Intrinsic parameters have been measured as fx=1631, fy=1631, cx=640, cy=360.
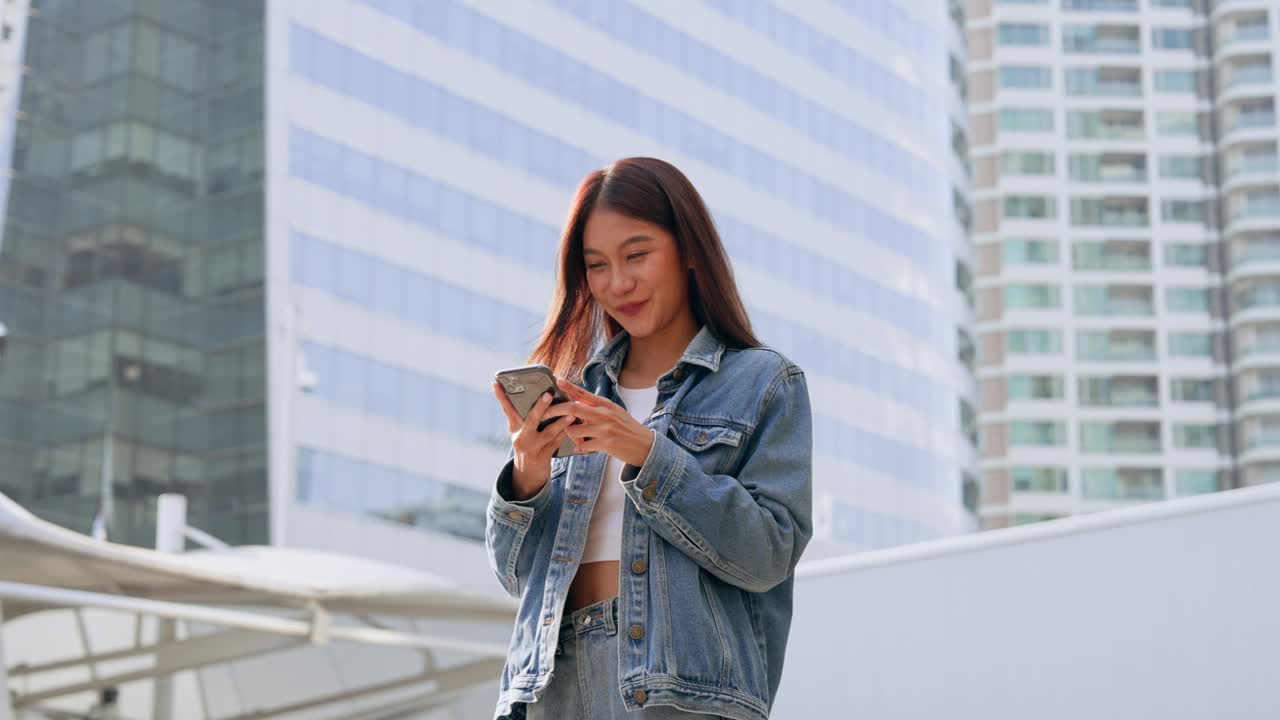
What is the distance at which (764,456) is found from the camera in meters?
2.18

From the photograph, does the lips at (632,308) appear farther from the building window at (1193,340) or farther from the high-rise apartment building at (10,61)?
the building window at (1193,340)

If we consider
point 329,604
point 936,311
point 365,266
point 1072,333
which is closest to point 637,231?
point 329,604

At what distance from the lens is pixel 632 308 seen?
7.61 ft

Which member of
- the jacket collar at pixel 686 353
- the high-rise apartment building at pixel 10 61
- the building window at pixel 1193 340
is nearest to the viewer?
the jacket collar at pixel 686 353

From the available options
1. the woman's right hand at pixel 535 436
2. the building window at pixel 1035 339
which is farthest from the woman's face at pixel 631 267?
the building window at pixel 1035 339

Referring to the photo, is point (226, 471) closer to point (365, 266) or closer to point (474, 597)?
point (365, 266)

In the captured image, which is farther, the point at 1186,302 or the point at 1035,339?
the point at 1186,302

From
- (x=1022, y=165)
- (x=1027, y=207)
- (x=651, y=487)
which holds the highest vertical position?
(x=1022, y=165)

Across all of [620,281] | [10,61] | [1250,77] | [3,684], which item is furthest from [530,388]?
[1250,77]

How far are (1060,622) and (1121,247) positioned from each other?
208 ft

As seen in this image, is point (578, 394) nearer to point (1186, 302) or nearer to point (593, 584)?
point (593, 584)

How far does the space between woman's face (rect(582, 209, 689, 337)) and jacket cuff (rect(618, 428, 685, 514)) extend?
0.29 m

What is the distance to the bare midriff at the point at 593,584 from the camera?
7.22 ft

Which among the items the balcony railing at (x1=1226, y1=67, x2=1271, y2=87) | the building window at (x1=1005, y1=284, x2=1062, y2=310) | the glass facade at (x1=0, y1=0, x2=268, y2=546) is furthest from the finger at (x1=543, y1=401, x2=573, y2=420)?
the balcony railing at (x1=1226, y1=67, x2=1271, y2=87)
